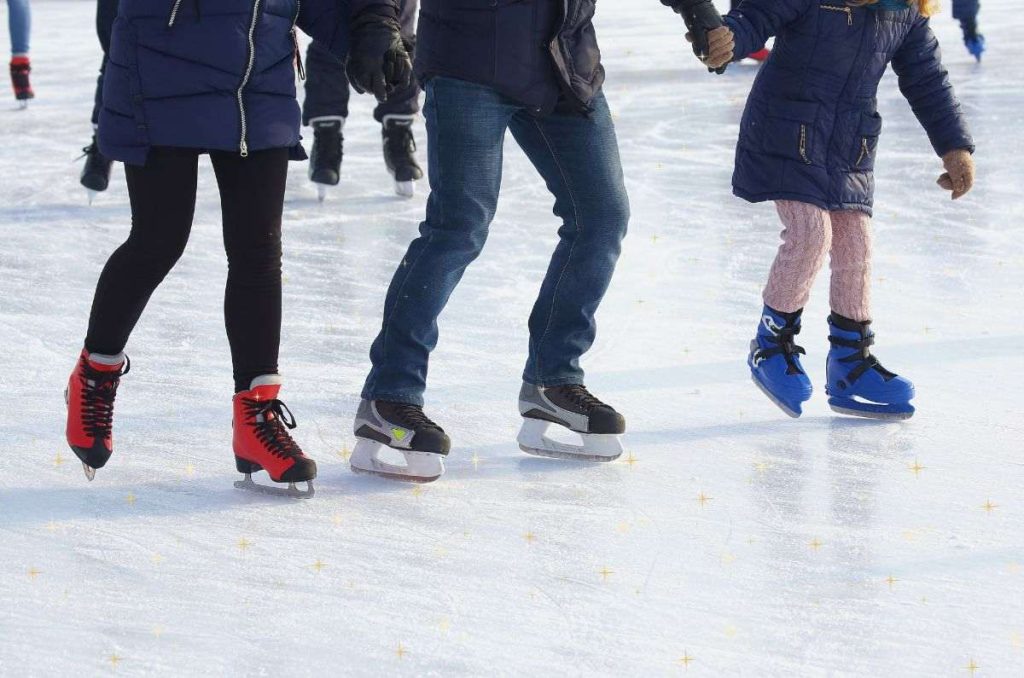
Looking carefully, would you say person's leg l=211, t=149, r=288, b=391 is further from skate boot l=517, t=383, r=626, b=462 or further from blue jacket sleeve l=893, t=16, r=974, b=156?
blue jacket sleeve l=893, t=16, r=974, b=156

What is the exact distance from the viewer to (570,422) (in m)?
3.10

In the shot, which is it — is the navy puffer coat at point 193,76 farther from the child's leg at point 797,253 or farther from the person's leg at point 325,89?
the person's leg at point 325,89

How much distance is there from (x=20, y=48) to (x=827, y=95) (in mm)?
5829

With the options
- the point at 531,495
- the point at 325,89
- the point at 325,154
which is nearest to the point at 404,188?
the point at 325,154

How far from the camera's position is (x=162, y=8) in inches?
105

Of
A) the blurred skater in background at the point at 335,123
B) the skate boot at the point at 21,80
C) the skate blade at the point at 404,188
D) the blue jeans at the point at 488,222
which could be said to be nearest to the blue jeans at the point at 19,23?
the skate boot at the point at 21,80

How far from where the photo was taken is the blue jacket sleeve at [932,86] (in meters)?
3.32

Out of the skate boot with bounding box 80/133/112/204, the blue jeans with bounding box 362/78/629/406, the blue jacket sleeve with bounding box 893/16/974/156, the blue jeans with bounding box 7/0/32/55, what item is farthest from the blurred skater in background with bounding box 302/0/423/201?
the blue jeans with bounding box 7/0/32/55

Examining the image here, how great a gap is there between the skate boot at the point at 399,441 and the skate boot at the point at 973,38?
6.81m

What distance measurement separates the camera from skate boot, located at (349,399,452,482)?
2936mm

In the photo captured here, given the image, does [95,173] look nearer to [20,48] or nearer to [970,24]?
[20,48]

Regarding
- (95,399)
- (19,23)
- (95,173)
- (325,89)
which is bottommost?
(19,23)

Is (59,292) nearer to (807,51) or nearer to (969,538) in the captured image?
(807,51)

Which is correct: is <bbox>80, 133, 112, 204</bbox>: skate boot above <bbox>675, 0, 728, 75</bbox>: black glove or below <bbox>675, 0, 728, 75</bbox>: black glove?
below
